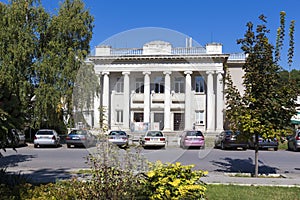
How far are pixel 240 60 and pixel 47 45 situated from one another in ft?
85.3

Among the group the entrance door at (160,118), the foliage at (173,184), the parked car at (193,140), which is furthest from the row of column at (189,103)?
the foliage at (173,184)

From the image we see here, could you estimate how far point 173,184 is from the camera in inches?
206

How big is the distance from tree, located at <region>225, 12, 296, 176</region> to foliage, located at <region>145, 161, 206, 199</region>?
686 centimetres

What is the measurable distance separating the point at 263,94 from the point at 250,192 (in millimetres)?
4192

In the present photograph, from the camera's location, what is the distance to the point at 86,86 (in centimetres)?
2202

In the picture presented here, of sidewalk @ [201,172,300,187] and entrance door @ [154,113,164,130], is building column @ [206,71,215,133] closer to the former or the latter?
entrance door @ [154,113,164,130]

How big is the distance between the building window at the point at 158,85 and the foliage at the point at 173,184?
119 ft

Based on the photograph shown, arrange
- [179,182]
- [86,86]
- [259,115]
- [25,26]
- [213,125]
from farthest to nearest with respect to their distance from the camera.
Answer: [213,125] → [25,26] → [86,86] → [259,115] → [179,182]

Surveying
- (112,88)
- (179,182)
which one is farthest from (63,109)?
(179,182)

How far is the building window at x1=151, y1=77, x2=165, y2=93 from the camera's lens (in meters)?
42.5

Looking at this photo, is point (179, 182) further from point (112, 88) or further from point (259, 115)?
point (112, 88)

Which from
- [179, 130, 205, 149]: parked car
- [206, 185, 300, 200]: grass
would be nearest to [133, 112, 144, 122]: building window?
[179, 130, 205, 149]: parked car

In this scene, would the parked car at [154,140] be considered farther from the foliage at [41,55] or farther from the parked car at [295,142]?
the parked car at [295,142]

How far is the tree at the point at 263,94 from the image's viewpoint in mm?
11875
